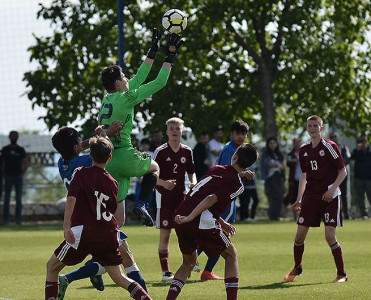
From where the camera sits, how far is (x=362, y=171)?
92.4ft

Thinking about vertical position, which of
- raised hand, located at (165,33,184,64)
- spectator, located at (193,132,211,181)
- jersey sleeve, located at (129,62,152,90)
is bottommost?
spectator, located at (193,132,211,181)

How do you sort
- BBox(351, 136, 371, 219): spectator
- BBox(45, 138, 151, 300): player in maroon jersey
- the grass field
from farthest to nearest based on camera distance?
BBox(351, 136, 371, 219): spectator → the grass field → BBox(45, 138, 151, 300): player in maroon jersey

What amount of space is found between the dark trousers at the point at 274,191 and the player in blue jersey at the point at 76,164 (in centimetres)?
1683

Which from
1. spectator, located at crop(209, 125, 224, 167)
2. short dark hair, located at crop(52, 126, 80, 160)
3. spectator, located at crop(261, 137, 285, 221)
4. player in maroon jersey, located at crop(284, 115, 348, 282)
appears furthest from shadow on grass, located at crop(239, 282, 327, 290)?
spectator, located at crop(261, 137, 285, 221)

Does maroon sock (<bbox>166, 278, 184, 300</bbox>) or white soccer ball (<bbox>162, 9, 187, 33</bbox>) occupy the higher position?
white soccer ball (<bbox>162, 9, 187, 33</bbox>)

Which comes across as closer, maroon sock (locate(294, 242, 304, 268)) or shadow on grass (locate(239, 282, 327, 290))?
shadow on grass (locate(239, 282, 327, 290))

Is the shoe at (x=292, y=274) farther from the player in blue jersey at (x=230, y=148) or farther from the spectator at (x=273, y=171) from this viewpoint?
the spectator at (x=273, y=171)

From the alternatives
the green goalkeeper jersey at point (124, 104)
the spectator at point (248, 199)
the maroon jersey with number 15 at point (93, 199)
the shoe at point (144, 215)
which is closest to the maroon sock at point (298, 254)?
the shoe at point (144, 215)

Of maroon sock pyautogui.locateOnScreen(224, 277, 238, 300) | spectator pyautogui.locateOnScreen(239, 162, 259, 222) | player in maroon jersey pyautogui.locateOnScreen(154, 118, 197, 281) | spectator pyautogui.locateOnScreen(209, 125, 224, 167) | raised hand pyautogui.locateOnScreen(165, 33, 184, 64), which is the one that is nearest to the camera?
maroon sock pyautogui.locateOnScreen(224, 277, 238, 300)

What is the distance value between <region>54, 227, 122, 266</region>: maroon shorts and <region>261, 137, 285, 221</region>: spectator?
17802 mm

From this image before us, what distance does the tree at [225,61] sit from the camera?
28.9 m

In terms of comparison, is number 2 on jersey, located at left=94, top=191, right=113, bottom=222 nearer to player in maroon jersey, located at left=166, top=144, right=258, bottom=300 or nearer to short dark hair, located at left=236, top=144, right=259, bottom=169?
player in maroon jersey, located at left=166, top=144, right=258, bottom=300

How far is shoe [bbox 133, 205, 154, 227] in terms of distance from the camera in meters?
11.0

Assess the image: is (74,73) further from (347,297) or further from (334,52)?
(347,297)
